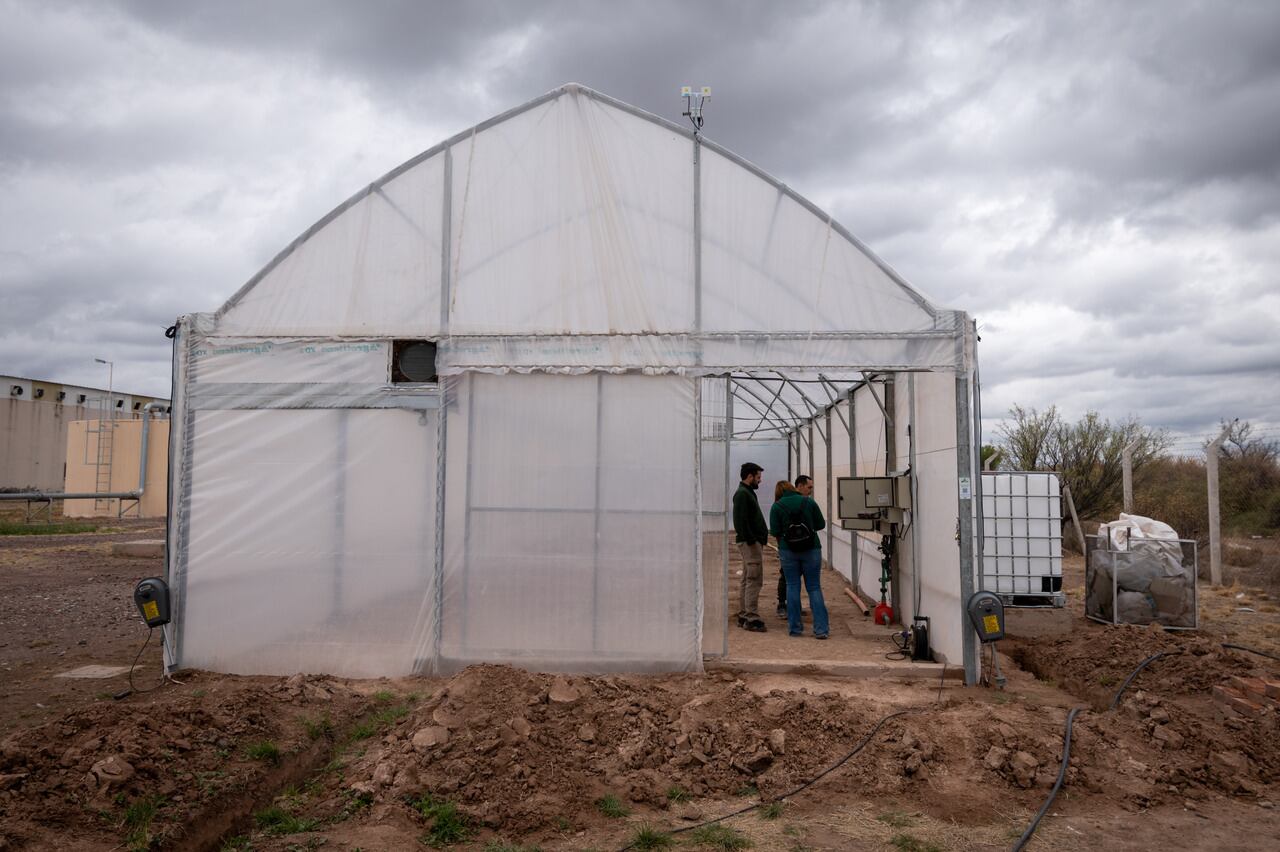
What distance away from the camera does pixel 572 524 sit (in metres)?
7.61

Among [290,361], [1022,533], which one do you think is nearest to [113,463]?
[290,361]

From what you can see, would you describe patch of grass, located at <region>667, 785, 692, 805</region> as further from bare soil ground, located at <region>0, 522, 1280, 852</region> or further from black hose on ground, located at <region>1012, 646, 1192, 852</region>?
black hose on ground, located at <region>1012, 646, 1192, 852</region>

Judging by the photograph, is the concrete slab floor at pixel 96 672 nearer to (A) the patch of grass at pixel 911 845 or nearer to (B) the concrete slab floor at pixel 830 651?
(B) the concrete slab floor at pixel 830 651

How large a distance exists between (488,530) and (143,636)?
17.2ft

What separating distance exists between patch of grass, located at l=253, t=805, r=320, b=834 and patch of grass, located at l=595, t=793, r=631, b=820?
5.23ft

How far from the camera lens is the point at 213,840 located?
4.65 m

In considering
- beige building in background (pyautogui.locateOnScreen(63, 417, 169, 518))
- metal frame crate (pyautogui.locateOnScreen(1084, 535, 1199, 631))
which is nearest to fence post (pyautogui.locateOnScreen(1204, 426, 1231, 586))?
metal frame crate (pyautogui.locateOnScreen(1084, 535, 1199, 631))

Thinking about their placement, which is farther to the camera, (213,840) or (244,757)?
(244,757)

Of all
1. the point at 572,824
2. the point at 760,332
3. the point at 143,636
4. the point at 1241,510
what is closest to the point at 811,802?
the point at 572,824

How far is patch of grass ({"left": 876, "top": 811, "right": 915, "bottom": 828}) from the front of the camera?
4770 millimetres

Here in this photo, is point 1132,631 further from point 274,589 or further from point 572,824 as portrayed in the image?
point 274,589

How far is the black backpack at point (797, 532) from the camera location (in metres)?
9.15

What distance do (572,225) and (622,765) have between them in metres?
4.75

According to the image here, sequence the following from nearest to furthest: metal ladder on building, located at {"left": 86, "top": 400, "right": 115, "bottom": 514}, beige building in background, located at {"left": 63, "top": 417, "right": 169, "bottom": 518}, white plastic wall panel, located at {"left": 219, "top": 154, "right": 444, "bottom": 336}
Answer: white plastic wall panel, located at {"left": 219, "top": 154, "right": 444, "bottom": 336}, beige building in background, located at {"left": 63, "top": 417, "right": 169, "bottom": 518}, metal ladder on building, located at {"left": 86, "top": 400, "right": 115, "bottom": 514}
